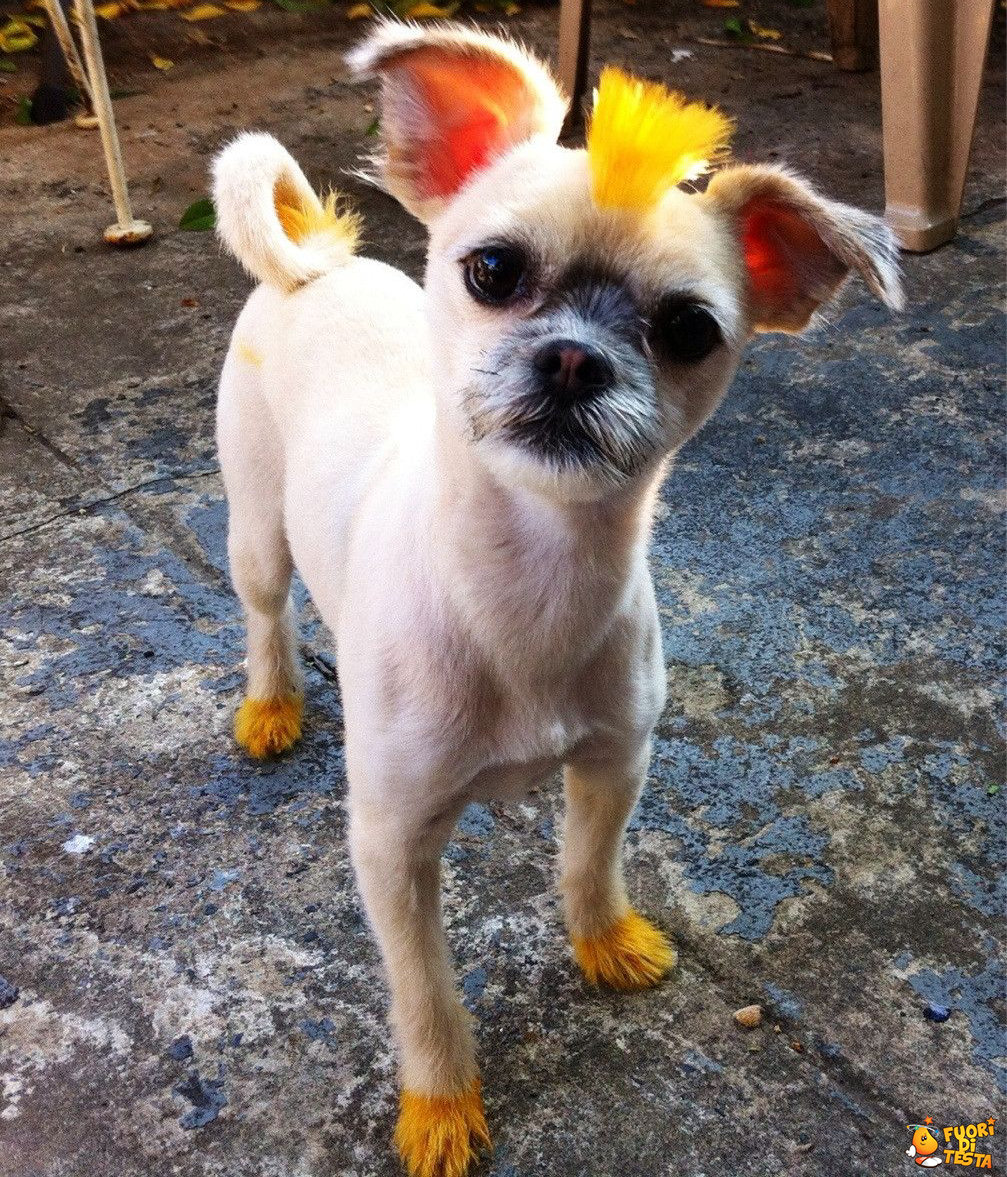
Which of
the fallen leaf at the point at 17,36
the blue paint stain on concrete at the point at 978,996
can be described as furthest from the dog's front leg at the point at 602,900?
the fallen leaf at the point at 17,36

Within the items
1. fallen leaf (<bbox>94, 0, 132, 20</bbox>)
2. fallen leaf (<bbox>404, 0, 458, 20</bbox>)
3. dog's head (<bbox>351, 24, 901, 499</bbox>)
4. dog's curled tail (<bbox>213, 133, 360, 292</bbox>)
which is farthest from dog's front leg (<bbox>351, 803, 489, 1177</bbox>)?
fallen leaf (<bbox>94, 0, 132, 20</bbox>)

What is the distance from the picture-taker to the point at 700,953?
2.23m

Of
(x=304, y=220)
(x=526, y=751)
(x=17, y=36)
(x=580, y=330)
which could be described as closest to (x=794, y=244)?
(x=580, y=330)

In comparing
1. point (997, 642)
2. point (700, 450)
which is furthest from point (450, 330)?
point (700, 450)

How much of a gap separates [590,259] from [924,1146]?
1.41 m

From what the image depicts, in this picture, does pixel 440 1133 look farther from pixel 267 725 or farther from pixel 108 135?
pixel 108 135

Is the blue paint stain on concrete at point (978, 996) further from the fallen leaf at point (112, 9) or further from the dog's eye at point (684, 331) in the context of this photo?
the fallen leaf at point (112, 9)

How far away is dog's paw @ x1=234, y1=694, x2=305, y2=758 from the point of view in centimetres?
262

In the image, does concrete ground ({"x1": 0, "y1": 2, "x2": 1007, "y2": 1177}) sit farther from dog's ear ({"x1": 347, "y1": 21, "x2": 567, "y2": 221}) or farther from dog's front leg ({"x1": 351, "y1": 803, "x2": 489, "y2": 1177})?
dog's ear ({"x1": 347, "y1": 21, "x2": 567, "y2": 221})

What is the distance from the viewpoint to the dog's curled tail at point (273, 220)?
2318 millimetres

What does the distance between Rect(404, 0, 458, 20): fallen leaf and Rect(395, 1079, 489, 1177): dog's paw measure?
515 cm

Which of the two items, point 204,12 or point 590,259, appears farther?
point 204,12

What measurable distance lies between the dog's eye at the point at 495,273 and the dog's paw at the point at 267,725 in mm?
1270

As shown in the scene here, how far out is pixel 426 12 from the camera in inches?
232
